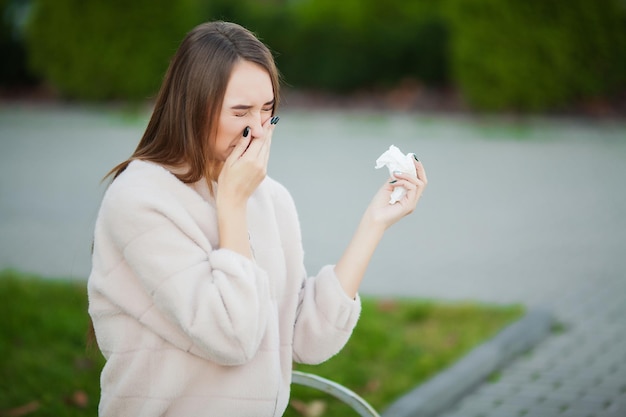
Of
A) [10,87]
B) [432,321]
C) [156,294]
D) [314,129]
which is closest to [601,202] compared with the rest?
[432,321]

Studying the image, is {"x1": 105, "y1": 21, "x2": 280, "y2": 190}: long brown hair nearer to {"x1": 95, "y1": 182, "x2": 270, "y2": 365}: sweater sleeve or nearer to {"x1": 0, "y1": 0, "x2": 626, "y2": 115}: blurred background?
{"x1": 95, "y1": 182, "x2": 270, "y2": 365}: sweater sleeve

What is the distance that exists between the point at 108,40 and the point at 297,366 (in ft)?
39.7

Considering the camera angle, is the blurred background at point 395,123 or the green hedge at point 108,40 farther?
the green hedge at point 108,40

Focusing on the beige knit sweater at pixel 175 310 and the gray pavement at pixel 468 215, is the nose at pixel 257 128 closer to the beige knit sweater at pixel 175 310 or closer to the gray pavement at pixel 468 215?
the beige knit sweater at pixel 175 310

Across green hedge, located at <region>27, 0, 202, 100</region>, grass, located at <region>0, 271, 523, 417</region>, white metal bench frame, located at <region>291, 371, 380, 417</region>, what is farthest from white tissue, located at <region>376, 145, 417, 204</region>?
green hedge, located at <region>27, 0, 202, 100</region>

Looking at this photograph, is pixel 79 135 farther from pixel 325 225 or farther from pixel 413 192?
pixel 413 192

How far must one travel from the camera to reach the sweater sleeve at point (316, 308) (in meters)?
2.62

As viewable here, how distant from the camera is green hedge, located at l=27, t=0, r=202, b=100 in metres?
15.5

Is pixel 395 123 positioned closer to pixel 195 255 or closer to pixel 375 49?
pixel 375 49

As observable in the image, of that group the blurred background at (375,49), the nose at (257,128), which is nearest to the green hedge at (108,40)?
the blurred background at (375,49)

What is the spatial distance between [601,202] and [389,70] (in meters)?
8.19

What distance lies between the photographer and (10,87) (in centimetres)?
1770

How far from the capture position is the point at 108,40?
15578mm

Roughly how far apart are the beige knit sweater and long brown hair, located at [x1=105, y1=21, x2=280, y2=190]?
0.27 ft
